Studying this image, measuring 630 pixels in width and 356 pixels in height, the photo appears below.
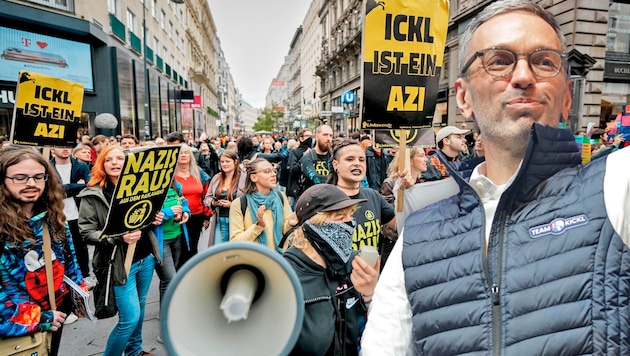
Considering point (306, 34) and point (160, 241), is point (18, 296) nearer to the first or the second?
point (160, 241)

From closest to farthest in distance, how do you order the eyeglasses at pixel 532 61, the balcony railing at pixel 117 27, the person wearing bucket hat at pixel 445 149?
the eyeglasses at pixel 532 61, the person wearing bucket hat at pixel 445 149, the balcony railing at pixel 117 27

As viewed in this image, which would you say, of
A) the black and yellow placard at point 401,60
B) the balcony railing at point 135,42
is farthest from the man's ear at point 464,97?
the balcony railing at point 135,42

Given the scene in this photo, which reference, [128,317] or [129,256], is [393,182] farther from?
[128,317]

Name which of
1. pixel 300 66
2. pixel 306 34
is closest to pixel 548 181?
pixel 306 34

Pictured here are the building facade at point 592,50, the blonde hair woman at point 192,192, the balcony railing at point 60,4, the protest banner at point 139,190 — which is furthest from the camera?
the balcony railing at point 60,4

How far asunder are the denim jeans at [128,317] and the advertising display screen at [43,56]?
14.3 m

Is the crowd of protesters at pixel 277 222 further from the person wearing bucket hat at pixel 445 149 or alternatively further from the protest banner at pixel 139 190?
the protest banner at pixel 139 190

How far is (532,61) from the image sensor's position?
3.61 ft

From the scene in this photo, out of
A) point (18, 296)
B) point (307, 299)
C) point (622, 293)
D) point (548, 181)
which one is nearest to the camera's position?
point (622, 293)

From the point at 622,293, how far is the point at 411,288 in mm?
503

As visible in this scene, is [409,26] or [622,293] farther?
[409,26]

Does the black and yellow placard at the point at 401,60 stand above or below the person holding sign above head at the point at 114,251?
above

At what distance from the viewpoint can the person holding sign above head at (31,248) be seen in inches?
85.8

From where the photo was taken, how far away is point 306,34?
6500cm
